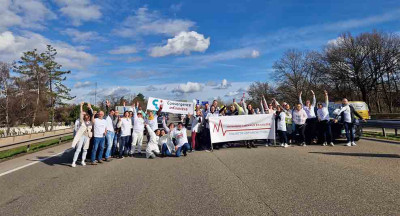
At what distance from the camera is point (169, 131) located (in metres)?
10.8

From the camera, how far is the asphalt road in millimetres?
4477

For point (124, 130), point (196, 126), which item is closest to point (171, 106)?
point (196, 126)

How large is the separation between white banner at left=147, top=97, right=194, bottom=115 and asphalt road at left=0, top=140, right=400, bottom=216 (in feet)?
28.4

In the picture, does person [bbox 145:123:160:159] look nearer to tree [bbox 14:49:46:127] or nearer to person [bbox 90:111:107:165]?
person [bbox 90:111:107:165]

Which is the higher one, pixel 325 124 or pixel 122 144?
pixel 325 124

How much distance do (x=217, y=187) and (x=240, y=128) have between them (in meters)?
6.21

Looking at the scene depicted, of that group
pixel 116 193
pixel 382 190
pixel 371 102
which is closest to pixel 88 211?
pixel 116 193

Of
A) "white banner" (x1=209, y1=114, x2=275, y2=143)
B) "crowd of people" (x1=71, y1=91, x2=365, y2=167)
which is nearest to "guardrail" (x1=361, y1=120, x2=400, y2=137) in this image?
"crowd of people" (x1=71, y1=91, x2=365, y2=167)

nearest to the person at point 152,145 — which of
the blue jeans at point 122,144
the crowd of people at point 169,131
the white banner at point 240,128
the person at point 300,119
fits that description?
the crowd of people at point 169,131

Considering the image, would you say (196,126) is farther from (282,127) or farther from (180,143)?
(282,127)

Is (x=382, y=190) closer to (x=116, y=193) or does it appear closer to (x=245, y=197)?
(x=245, y=197)

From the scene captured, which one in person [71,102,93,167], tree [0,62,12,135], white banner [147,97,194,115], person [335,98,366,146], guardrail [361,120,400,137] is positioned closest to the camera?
person [71,102,93,167]

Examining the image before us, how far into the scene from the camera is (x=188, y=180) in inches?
251

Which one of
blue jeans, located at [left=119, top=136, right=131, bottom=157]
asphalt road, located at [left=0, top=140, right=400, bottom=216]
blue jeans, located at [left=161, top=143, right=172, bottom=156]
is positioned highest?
blue jeans, located at [left=119, top=136, right=131, bottom=157]
